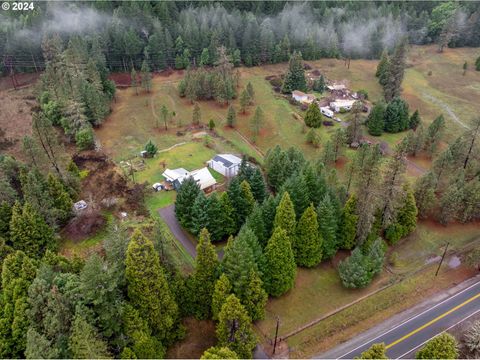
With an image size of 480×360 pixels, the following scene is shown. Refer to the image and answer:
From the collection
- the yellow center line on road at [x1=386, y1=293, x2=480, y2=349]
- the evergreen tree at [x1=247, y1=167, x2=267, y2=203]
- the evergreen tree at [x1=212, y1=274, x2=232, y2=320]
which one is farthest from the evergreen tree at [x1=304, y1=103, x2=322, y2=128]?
the evergreen tree at [x1=212, y1=274, x2=232, y2=320]

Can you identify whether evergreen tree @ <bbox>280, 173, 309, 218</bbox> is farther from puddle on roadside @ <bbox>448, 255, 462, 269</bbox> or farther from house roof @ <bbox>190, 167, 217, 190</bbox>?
puddle on roadside @ <bbox>448, 255, 462, 269</bbox>

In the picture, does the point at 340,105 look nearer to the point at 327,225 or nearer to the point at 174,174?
the point at 174,174

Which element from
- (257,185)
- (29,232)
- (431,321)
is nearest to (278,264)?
(257,185)

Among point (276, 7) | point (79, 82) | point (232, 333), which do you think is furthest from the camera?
point (276, 7)

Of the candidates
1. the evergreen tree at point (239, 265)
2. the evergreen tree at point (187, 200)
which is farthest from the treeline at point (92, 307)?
the evergreen tree at point (187, 200)

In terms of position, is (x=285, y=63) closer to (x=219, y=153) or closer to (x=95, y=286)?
(x=219, y=153)

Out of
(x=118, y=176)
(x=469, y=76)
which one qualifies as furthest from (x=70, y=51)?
(x=469, y=76)
